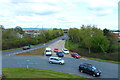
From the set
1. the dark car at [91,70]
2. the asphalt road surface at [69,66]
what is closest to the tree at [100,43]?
the asphalt road surface at [69,66]

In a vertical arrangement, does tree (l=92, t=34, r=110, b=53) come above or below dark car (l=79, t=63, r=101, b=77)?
above

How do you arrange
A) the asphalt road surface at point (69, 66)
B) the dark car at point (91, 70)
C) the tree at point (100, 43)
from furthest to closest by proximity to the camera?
the tree at point (100, 43) < the asphalt road surface at point (69, 66) < the dark car at point (91, 70)

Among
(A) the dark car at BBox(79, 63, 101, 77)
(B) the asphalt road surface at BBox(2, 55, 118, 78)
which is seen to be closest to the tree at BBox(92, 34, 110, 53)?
(B) the asphalt road surface at BBox(2, 55, 118, 78)

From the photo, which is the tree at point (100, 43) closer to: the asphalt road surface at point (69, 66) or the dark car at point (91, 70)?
the asphalt road surface at point (69, 66)

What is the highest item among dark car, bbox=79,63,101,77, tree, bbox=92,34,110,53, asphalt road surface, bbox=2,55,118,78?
tree, bbox=92,34,110,53

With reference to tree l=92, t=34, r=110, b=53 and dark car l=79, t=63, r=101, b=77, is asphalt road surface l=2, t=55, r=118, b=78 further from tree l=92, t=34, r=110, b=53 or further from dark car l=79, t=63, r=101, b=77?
tree l=92, t=34, r=110, b=53

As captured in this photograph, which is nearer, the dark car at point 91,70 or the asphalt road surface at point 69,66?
the dark car at point 91,70

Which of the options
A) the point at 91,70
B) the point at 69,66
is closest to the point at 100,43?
the point at 69,66

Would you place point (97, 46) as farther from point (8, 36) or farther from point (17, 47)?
point (8, 36)

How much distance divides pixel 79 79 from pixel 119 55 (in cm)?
2218

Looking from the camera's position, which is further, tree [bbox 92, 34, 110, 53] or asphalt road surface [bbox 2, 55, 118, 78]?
tree [bbox 92, 34, 110, 53]

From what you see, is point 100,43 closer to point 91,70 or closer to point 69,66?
point 69,66

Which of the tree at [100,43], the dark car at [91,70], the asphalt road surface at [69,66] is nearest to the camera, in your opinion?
the dark car at [91,70]

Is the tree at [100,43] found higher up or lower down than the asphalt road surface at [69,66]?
higher up
